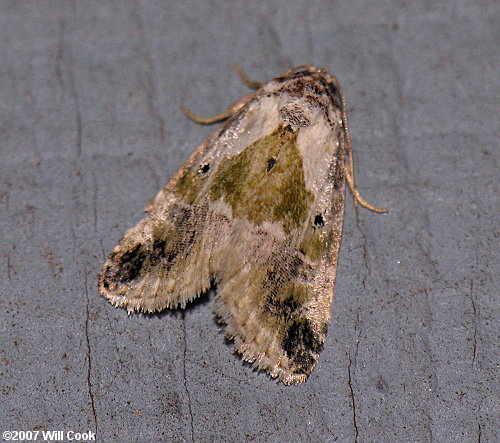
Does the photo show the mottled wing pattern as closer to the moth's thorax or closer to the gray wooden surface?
the moth's thorax

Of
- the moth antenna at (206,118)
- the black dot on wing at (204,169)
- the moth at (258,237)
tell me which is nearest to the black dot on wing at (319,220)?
the moth at (258,237)

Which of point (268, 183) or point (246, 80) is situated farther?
point (246, 80)

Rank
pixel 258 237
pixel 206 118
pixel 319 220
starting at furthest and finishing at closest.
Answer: pixel 206 118
pixel 319 220
pixel 258 237

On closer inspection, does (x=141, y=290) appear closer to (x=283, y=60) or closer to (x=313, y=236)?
(x=313, y=236)

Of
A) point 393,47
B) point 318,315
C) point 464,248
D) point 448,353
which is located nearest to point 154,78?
point 393,47

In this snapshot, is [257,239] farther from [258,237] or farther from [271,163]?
[271,163]

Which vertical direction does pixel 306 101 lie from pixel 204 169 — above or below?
above

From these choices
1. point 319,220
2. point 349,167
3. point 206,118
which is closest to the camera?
point 319,220

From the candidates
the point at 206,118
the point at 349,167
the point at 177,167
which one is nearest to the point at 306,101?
the point at 349,167
